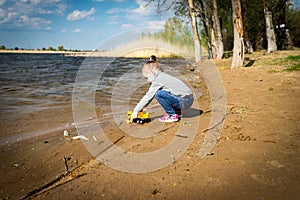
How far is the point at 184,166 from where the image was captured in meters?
3.05

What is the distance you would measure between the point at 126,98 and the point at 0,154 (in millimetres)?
5045

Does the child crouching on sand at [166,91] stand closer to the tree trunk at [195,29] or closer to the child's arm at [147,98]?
the child's arm at [147,98]

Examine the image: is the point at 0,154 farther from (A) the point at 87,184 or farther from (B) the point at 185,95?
(B) the point at 185,95

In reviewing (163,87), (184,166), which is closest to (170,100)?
Result: (163,87)

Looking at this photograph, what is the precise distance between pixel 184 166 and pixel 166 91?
7.30 ft

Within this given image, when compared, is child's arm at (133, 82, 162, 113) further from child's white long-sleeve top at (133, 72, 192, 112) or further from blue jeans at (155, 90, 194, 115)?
blue jeans at (155, 90, 194, 115)

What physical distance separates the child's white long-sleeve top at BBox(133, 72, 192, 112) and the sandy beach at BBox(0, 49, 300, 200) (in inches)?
26.1

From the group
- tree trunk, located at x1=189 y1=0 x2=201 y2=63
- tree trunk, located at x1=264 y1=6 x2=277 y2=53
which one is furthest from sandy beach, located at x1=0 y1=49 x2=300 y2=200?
tree trunk, located at x1=264 y1=6 x2=277 y2=53

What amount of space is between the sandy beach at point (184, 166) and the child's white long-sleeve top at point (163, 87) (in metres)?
0.66

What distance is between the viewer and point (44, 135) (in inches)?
191

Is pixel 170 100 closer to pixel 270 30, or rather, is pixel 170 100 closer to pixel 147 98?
pixel 147 98

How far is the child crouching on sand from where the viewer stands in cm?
484

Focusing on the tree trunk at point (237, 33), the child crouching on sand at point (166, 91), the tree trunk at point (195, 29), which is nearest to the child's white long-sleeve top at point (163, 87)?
the child crouching on sand at point (166, 91)

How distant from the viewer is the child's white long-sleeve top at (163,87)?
4.77 m
